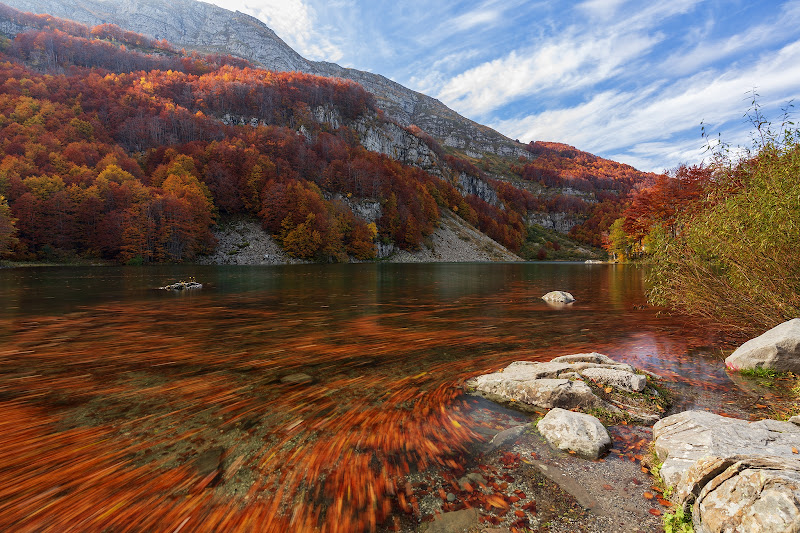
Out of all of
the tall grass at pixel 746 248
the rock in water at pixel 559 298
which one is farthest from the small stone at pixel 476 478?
the rock in water at pixel 559 298

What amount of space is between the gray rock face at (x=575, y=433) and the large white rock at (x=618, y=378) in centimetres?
200

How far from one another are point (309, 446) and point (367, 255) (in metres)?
94.5

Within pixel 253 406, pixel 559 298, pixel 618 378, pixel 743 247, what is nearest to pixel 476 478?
pixel 253 406

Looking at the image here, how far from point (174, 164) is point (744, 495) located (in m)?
106

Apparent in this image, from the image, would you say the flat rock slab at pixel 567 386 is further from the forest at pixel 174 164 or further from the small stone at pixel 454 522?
the forest at pixel 174 164

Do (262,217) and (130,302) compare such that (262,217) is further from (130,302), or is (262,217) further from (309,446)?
(309,446)

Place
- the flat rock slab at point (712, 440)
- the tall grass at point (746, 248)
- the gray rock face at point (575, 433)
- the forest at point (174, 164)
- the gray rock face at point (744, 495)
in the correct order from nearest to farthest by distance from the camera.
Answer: the gray rock face at point (744, 495), the flat rock slab at point (712, 440), the gray rock face at point (575, 433), the tall grass at point (746, 248), the forest at point (174, 164)

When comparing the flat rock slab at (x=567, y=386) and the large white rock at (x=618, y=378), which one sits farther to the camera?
the large white rock at (x=618, y=378)

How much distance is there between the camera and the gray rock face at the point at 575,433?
473cm

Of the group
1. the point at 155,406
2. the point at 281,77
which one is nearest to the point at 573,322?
the point at 155,406

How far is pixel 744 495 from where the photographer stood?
269cm

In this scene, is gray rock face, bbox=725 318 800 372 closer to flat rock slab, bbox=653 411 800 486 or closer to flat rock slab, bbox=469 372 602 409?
flat rock slab, bbox=653 411 800 486

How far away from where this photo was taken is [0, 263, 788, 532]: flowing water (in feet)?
11.8

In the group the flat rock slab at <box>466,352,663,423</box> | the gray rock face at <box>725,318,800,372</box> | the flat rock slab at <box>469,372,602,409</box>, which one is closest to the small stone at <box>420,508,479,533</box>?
the flat rock slab at <box>466,352,663,423</box>
